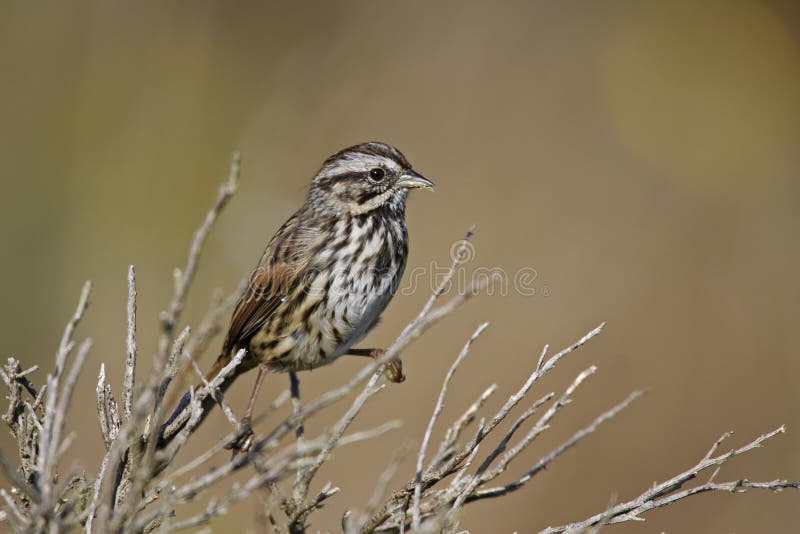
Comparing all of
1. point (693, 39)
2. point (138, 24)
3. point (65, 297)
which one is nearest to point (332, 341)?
point (65, 297)

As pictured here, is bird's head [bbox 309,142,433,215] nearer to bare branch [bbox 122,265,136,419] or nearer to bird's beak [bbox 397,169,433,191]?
bird's beak [bbox 397,169,433,191]

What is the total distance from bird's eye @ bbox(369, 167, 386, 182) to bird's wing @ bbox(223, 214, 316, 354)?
1.23 feet

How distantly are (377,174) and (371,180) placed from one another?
39mm

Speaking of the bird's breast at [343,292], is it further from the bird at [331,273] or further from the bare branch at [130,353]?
the bare branch at [130,353]

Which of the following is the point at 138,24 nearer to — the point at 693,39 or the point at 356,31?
the point at 356,31

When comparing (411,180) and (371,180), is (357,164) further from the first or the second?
(411,180)

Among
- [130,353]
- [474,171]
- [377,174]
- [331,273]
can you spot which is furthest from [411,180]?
[474,171]

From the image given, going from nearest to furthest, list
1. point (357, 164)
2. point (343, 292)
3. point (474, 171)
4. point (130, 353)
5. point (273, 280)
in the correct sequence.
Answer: point (130, 353) < point (343, 292) < point (273, 280) < point (357, 164) < point (474, 171)

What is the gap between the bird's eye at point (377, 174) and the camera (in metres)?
3.91

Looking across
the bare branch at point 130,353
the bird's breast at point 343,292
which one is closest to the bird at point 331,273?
the bird's breast at point 343,292

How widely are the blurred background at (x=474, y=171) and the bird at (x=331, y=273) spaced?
196 centimetres

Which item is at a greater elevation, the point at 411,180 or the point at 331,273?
the point at 411,180

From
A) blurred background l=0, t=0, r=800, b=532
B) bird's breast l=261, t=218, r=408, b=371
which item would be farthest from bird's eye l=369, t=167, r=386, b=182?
blurred background l=0, t=0, r=800, b=532

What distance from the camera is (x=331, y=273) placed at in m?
3.69
